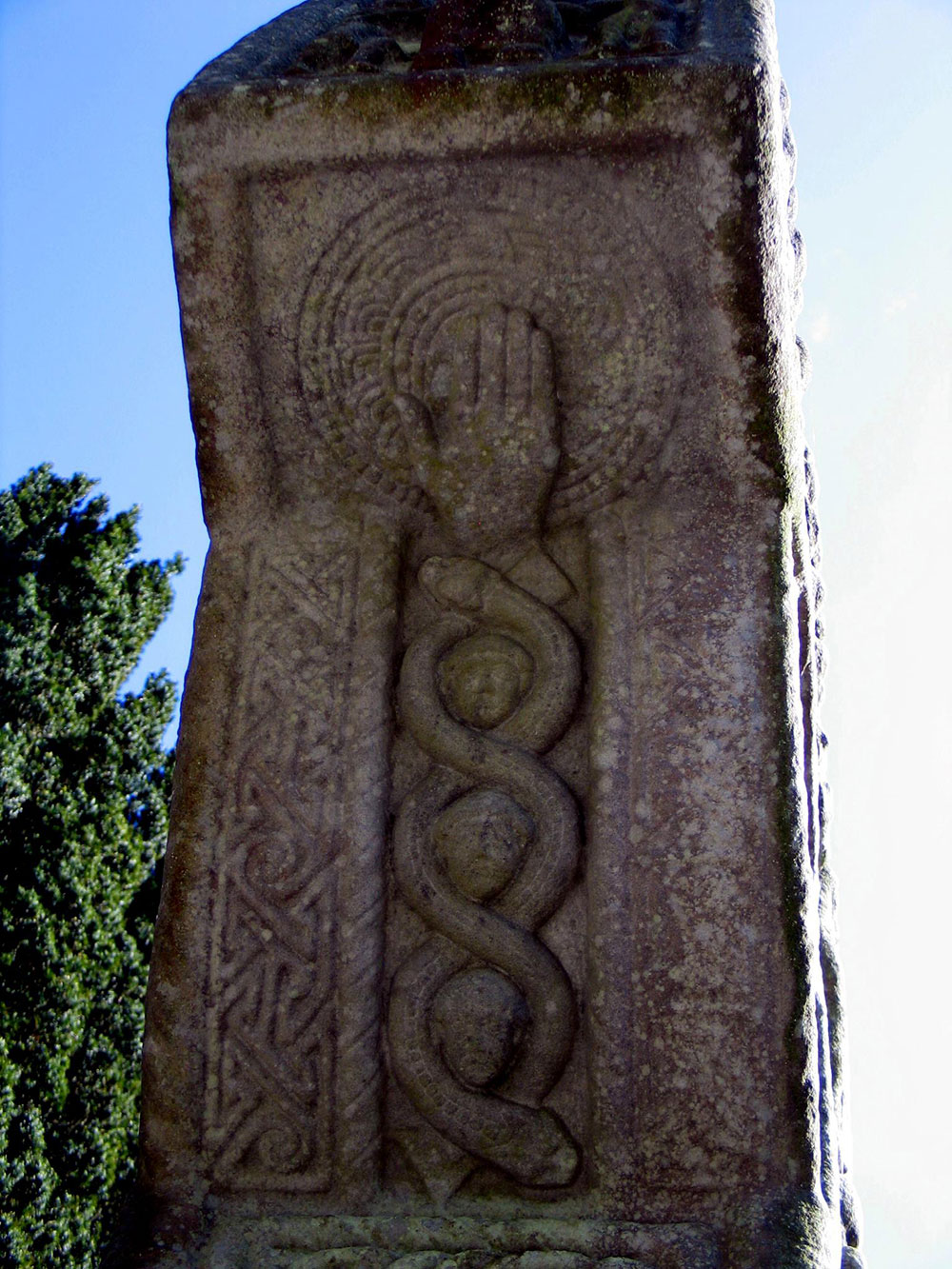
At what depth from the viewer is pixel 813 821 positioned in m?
2.64

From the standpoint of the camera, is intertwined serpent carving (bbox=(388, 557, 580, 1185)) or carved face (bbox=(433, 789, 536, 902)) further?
carved face (bbox=(433, 789, 536, 902))

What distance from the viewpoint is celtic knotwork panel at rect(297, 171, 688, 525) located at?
7.94 feet

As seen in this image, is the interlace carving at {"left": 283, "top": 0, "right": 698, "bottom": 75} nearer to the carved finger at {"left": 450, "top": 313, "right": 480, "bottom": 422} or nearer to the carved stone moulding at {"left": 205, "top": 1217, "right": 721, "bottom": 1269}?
the carved finger at {"left": 450, "top": 313, "right": 480, "bottom": 422}

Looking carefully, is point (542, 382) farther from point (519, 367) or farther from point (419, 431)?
point (419, 431)

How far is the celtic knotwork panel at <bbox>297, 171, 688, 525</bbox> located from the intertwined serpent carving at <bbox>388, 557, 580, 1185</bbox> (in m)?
0.29

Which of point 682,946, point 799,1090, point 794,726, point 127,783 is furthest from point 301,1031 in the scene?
point 127,783

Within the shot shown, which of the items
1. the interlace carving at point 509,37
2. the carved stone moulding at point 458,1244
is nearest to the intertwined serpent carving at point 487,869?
the carved stone moulding at point 458,1244

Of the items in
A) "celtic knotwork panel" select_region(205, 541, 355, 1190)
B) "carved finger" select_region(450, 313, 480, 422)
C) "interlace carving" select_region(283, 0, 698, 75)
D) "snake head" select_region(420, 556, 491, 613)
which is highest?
"interlace carving" select_region(283, 0, 698, 75)

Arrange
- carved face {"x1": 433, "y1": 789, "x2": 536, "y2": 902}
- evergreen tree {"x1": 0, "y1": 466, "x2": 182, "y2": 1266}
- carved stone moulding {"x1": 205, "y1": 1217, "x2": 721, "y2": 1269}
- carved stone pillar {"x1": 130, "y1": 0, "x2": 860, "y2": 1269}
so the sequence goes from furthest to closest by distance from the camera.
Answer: evergreen tree {"x1": 0, "y1": 466, "x2": 182, "y2": 1266}, carved face {"x1": 433, "y1": 789, "x2": 536, "y2": 902}, carved stone pillar {"x1": 130, "y1": 0, "x2": 860, "y2": 1269}, carved stone moulding {"x1": 205, "y1": 1217, "x2": 721, "y2": 1269}

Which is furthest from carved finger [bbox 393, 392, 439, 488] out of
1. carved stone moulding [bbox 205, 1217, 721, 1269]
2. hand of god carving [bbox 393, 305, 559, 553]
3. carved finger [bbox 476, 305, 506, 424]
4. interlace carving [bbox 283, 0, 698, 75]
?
carved stone moulding [bbox 205, 1217, 721, 1269]

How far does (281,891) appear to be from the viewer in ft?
7.58

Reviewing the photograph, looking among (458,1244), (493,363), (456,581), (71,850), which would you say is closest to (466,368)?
(493,363)

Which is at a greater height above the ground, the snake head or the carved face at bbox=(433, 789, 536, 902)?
the snake head

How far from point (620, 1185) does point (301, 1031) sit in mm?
564
